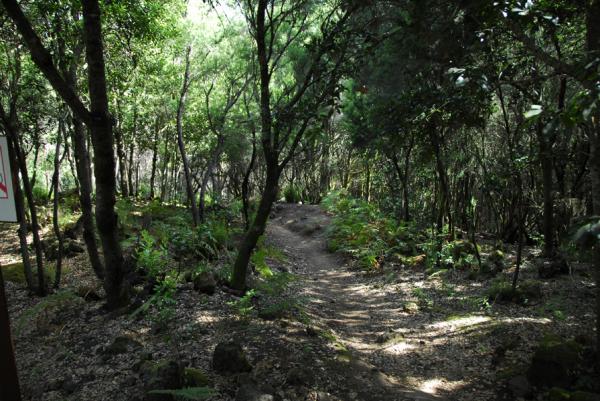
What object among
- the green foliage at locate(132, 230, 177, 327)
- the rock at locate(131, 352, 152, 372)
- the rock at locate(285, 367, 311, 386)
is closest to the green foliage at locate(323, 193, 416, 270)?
the green foliage at locate(132, 230, 177, 327)

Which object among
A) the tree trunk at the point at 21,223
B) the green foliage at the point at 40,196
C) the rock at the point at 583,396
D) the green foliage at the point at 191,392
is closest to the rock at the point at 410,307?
the rock at the point at 583,396

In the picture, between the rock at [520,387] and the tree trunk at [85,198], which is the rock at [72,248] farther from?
the rock at [520,387]

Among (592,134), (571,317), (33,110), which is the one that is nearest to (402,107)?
(592,134)

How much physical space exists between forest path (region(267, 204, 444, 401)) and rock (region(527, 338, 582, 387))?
1.08 metres

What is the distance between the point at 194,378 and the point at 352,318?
376 cm

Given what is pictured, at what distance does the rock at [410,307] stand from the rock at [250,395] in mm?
4048

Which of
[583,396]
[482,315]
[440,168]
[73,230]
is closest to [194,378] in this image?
[583,396]

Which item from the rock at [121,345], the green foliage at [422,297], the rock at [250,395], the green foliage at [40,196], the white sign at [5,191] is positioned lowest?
the green foliage at [422,297]

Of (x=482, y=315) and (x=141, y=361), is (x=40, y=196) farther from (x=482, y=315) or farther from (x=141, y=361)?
(x=482, y=315)

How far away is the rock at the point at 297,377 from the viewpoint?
4.12m

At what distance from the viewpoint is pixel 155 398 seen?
11.3ft

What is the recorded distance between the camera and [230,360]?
424 centimetres

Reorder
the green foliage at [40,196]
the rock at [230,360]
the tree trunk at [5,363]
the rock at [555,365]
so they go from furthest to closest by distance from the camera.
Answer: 1. the green foliage at [40,196]
2. the rock at [230,360]
3. the rock at [555,365]
4. the tree trunk at [5,363]

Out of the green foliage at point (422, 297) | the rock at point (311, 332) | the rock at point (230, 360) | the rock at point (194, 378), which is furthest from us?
the green foliage at point (422, 297)
